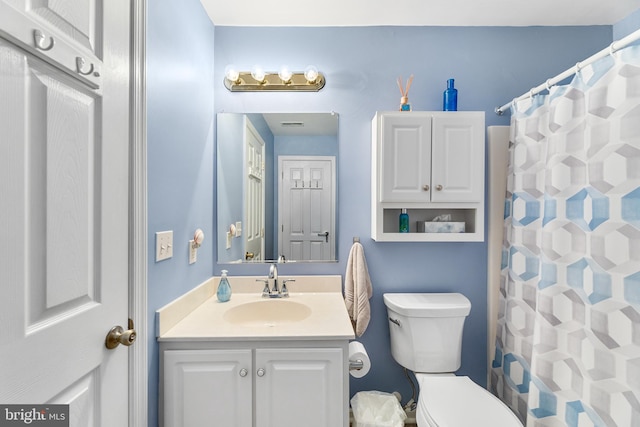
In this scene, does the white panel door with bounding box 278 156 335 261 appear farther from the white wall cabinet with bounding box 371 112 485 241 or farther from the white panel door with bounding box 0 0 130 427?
the white panel door with bounding box 0 0 130 427

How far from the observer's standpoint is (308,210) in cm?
192

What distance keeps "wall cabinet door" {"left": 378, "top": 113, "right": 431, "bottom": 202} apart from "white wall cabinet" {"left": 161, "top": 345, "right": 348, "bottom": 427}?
0.89m

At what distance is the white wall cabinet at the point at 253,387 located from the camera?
127cm

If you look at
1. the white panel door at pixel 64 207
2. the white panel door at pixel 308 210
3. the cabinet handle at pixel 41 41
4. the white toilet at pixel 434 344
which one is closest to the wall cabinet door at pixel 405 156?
the white panel door at pixel 308 210

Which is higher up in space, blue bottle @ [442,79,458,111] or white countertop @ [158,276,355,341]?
blue bottle @ [442,79,458,111]

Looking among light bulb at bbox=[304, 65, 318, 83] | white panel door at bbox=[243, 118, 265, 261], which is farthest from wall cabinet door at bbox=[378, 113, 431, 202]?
white panel door at bbox=[243, 118, 265, 261]

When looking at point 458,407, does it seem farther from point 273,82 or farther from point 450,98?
point 273,82

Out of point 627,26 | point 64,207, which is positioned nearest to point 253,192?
point 64,207

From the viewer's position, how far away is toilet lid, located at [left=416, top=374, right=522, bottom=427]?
131 centimetres

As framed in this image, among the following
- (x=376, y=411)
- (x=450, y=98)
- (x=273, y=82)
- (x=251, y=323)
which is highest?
(x=273, y=82)

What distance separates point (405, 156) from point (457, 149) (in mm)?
279

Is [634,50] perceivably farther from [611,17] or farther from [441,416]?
[441,416]

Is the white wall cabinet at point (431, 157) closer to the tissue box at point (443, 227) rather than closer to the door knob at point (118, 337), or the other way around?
the tissue box at point (443, 227)

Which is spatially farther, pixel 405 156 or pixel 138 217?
pixel 405 156
